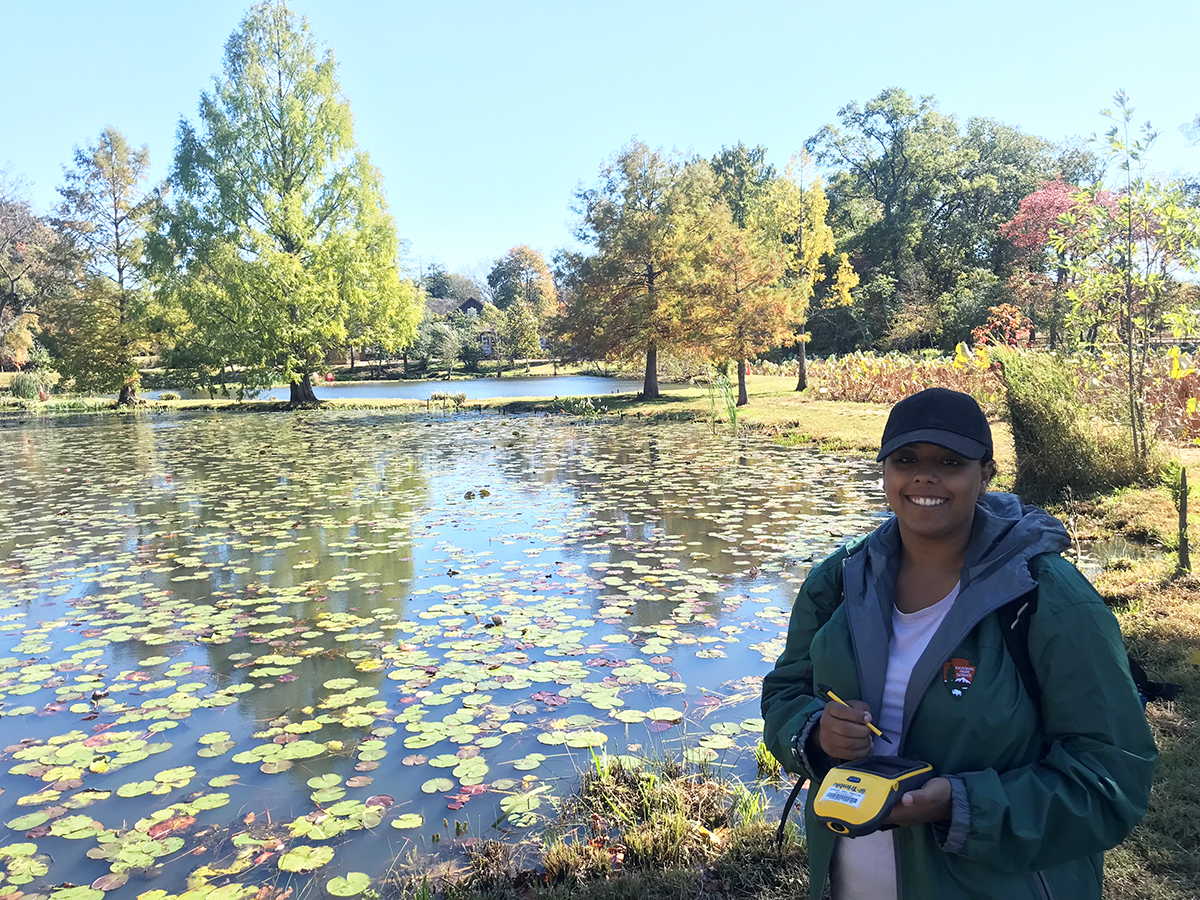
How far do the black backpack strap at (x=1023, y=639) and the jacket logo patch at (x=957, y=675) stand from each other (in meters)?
0.08

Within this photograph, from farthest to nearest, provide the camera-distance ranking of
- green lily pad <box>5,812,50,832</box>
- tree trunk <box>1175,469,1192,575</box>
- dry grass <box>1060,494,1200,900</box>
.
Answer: tree trunk <box>1175,469,1192,575</box> < green lily pad <box>5,812,50,832</box> < dry grass <box>1060,494,1200,900</box>

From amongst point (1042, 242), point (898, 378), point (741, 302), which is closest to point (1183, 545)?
point (898, 378)

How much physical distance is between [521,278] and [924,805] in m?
81.6

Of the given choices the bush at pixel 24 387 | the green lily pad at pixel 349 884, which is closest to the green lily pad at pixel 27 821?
the green lily pad at pixel 349 884

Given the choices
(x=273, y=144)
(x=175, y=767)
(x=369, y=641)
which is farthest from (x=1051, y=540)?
(x=273, y=144)

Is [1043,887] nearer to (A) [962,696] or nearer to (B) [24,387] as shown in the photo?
(A) [962,696]

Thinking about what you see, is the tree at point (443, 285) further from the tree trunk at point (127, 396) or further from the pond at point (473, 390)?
the tree trunk at point (127, 396)

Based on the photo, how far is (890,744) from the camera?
174 centimetres

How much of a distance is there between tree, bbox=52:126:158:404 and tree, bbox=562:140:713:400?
55.7 ft

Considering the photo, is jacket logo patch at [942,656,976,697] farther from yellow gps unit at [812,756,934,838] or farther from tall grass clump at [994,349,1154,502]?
tall grass clump at [994,349,1154,502]

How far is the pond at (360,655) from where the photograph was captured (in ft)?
11.2

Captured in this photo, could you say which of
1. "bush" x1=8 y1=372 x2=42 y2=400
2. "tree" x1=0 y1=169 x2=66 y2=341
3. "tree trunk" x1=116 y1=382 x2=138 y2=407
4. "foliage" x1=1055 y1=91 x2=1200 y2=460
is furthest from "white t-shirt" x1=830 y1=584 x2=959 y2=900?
"tree" x1=0 y1=169 x2=66 y2=341

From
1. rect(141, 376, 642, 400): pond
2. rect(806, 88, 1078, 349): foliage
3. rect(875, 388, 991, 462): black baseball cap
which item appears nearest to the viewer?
rect(875, 388, 991, 462): black baseball cap

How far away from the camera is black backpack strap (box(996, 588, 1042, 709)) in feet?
5.30
